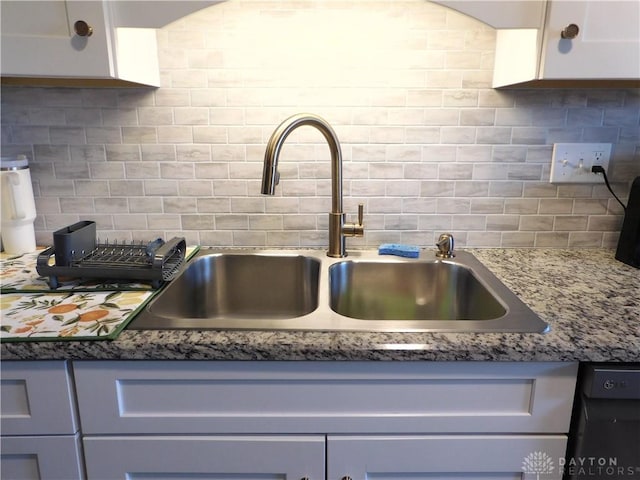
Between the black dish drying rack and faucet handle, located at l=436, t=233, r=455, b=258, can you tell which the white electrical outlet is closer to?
faucet handle, located at l=436, t=233, r=455, b=258

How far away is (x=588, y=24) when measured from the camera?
3.03 feet

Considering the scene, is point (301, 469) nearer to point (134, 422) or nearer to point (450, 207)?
point (134, 422)

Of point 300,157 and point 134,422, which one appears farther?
point 300,157

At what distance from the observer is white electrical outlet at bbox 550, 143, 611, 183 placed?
1.25 meters

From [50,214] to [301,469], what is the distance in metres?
1.06

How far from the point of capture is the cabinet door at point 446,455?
2.66 feet

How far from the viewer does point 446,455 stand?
818 mm

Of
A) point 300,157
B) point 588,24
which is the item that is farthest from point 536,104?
point 300,157

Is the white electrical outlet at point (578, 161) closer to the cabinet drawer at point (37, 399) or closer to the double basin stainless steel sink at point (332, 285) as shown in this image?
the double basin stainless steel sink at point (332, 285)

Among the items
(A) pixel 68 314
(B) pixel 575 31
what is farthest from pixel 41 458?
(B) pixel 575 31

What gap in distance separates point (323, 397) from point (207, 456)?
25 centimetres

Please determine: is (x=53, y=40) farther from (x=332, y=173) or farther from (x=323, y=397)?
(x=323, y=397)

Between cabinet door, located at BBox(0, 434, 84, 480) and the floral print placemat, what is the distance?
20cm

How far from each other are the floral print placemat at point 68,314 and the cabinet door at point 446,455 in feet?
1.57
